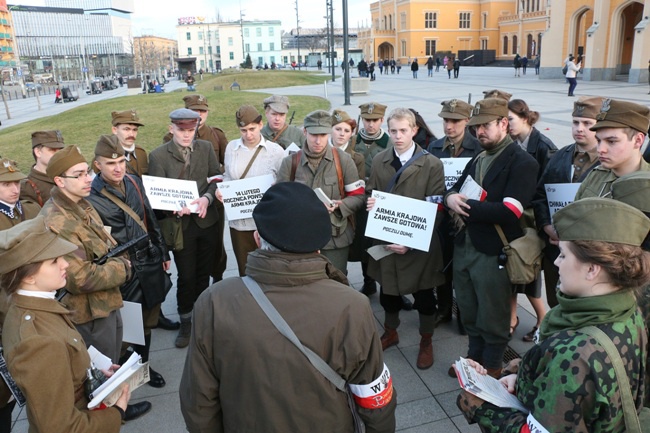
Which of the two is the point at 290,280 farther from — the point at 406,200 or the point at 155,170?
the point at 155,170

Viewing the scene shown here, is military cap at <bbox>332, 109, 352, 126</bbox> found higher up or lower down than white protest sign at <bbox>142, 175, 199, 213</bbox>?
higher up

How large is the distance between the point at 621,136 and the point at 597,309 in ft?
5.89

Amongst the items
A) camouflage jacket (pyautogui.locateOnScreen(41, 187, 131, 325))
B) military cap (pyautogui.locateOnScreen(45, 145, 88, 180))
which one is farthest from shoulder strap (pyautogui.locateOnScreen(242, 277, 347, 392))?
military cap (pyautogui.locateOnScreen(45, 145, 88, 180))

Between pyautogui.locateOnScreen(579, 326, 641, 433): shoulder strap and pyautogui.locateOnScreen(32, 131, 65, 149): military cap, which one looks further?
pyautogui.locateOnScreen(32, 131, 65, 149): military cap

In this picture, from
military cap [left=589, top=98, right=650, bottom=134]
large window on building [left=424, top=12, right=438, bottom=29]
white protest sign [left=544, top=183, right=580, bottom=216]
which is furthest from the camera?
large window on building [left=424, top=12, right=438, bottom=29]

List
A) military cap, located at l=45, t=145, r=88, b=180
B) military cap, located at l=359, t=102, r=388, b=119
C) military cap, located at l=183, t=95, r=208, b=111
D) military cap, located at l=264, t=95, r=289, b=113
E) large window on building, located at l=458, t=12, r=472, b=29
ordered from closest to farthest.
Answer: military cap, located at l=45, t=145, r=88, b=180, military cap, located at l=359, t=102, r=388, b=119, military cap, located at l=264, t=95, r=289, b=113, military cap, located at l=183, t=95, r=208, b=111, large window on building, located at l=458, t=12, r=472, b=29

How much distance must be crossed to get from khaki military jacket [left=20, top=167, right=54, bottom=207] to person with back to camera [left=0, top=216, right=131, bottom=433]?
9.26ft

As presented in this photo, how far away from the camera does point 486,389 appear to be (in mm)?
2148

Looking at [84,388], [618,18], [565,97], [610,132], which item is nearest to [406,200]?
[610,132]

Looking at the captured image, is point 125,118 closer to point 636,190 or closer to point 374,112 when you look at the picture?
point 374,112

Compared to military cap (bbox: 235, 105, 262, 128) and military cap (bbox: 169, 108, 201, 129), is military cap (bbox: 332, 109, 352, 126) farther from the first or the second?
military cap (bbox: 169, 108, 201, 129)

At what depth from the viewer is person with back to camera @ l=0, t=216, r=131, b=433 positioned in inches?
87.7

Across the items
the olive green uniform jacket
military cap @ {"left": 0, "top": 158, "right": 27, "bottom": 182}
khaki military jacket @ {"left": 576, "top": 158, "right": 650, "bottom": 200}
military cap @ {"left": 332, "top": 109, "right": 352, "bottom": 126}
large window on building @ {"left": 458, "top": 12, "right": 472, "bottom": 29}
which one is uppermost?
large window on building @ {"left": 458, "top": 12, "right": 472, "bottom": 29}

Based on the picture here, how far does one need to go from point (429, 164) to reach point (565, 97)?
24.0m
